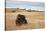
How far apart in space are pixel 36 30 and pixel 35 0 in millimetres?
472

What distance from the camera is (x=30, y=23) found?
142 cm

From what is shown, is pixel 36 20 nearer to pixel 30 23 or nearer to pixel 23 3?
pixel 30 23

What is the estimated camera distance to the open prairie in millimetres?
1374

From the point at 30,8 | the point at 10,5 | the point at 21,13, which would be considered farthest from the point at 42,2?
the point at 10,5

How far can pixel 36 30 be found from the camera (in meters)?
1.42

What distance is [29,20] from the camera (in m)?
1.41

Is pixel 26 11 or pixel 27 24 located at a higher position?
pixel 26 11

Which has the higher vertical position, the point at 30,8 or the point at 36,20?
the point at 30,8

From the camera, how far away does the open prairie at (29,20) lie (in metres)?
1.37

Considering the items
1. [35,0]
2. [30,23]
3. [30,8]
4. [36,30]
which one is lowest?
[36,30]
